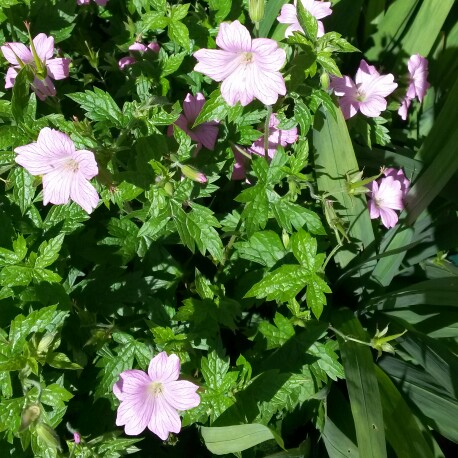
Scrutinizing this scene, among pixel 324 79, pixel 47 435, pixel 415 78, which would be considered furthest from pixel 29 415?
pixel 415 78

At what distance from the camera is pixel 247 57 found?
108 cm

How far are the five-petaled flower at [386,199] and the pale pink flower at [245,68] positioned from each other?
0.50 meters

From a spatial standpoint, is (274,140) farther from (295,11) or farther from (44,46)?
(44,46)

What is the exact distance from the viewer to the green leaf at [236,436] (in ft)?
3.47

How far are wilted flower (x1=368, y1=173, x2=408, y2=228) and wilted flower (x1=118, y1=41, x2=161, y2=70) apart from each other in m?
0.67

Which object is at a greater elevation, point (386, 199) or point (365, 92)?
point (365, 92)

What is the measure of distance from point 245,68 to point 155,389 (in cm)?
68

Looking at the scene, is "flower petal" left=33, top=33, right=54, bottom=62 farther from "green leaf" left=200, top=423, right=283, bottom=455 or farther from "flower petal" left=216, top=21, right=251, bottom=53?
"green leaf" left=200, top=423, right=283, bottom=455

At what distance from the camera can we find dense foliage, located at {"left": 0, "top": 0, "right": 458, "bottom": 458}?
108 centimetres

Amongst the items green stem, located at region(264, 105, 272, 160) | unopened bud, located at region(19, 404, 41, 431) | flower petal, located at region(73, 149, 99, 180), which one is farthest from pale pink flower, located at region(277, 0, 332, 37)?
unopened bud, located at region(19, 404, 41, 431)

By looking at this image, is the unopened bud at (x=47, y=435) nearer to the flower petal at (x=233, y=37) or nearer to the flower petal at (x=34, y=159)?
the flower petal at (x=34, y=159)

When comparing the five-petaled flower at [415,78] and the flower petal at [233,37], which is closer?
the flower petal at [233,37]

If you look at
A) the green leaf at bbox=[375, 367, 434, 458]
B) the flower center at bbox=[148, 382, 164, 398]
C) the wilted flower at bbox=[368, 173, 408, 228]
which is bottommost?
the green leaf at bbox=[375, 367, 434, 458]

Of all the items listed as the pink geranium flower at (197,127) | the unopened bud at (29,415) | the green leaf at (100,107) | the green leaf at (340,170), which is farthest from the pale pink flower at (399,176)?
the unopened bud at (29,415)
